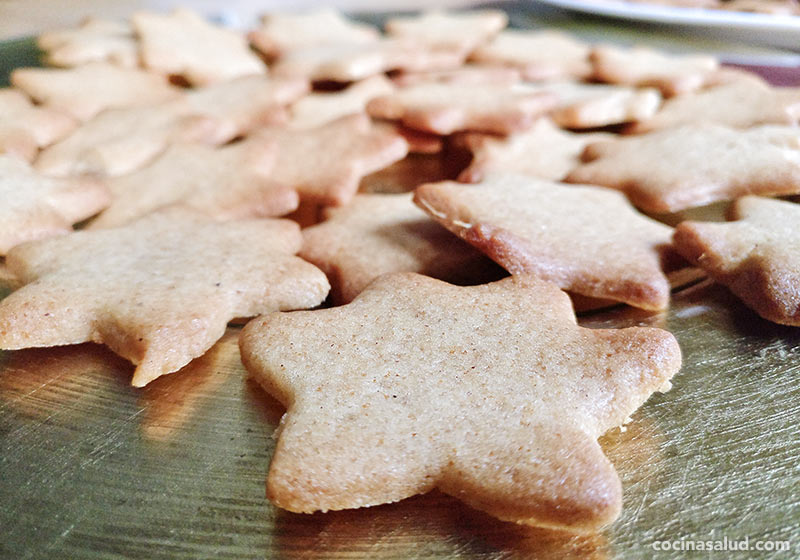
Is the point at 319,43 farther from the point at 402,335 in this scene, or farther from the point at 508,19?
the point at 402,335

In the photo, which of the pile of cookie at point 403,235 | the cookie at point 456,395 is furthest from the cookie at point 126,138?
the cookie at point 456,395

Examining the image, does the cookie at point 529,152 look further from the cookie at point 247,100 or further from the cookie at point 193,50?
the cookie at point 193,50

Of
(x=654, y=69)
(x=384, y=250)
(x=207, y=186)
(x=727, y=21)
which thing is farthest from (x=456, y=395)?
(x=727, y=21)

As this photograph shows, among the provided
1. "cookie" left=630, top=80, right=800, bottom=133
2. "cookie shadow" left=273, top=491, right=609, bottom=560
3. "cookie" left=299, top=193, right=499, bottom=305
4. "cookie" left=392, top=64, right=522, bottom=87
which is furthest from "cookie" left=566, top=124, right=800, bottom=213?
"cookie shadow" left=273, top=491, right=609, bottom=560

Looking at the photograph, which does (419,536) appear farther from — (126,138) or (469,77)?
(469,77)

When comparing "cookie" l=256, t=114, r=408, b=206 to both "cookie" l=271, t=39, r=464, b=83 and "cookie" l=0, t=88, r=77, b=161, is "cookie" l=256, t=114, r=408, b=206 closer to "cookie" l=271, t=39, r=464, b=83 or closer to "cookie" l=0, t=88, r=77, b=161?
"cookie" l=271, t=39, r=464, b=83
